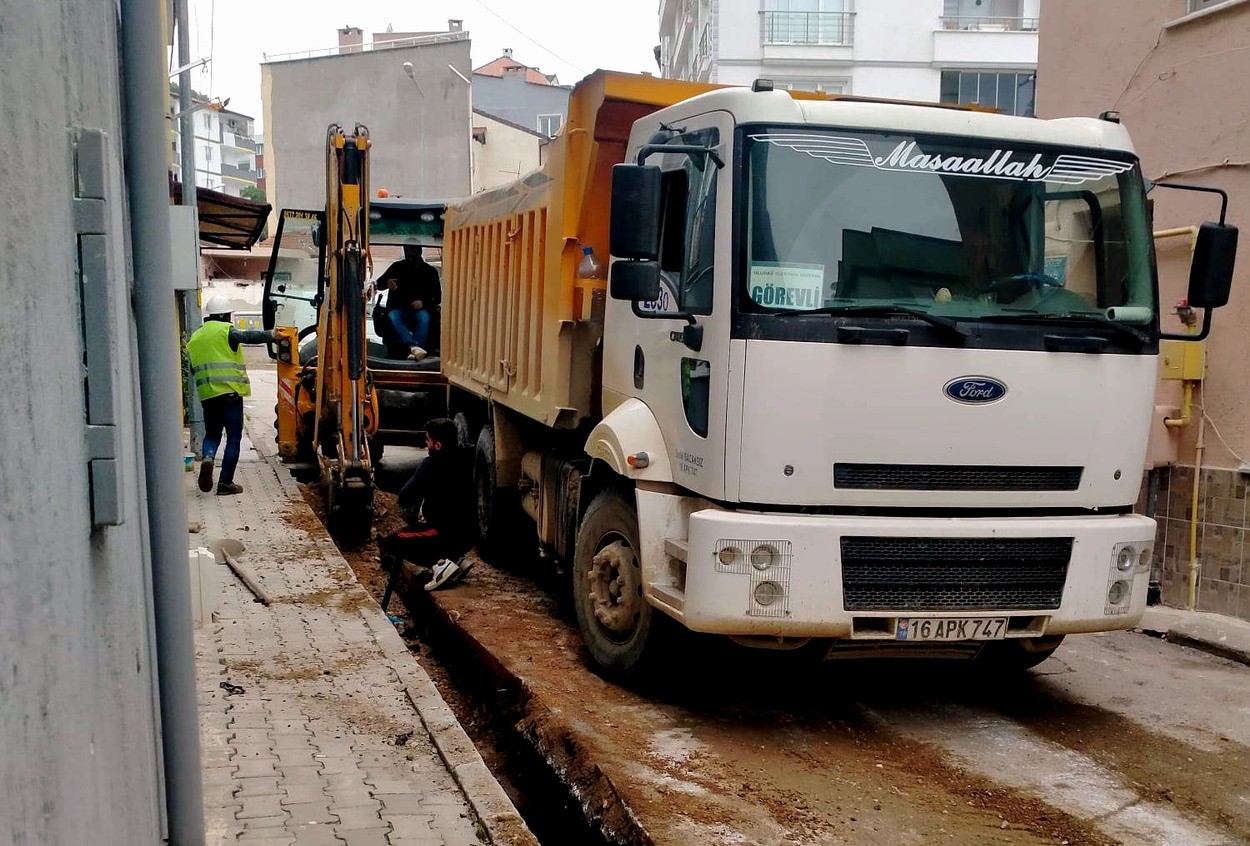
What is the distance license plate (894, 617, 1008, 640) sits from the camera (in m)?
5.08

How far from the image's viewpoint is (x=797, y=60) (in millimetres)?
32062

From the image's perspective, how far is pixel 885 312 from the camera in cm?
500

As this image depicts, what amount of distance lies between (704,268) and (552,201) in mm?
2051

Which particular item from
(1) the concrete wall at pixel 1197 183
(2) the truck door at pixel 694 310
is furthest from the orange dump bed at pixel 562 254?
(1) the concrete wall at pixel 1197 183

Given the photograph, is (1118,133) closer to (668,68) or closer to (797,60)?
(797,60)

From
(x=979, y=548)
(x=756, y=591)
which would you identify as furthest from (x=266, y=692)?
(x=979, y=548)

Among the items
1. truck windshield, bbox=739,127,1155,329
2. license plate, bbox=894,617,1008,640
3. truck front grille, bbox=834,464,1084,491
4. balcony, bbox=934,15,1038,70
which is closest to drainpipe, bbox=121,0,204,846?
truck windshield, bbox=739,127,1155,329

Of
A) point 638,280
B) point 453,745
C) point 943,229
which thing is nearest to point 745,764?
point 453,745

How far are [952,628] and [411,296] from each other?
920cm

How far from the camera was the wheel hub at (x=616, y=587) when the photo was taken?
5730 mm

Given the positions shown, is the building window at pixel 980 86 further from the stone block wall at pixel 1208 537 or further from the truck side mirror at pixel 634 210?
the truck side mirror at pixel 634 210

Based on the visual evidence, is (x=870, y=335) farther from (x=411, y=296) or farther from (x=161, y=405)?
(x=411, y=296)

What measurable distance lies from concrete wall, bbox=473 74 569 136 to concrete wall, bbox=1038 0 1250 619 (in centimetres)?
4191

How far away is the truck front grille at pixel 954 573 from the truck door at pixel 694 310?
2.31 feet
